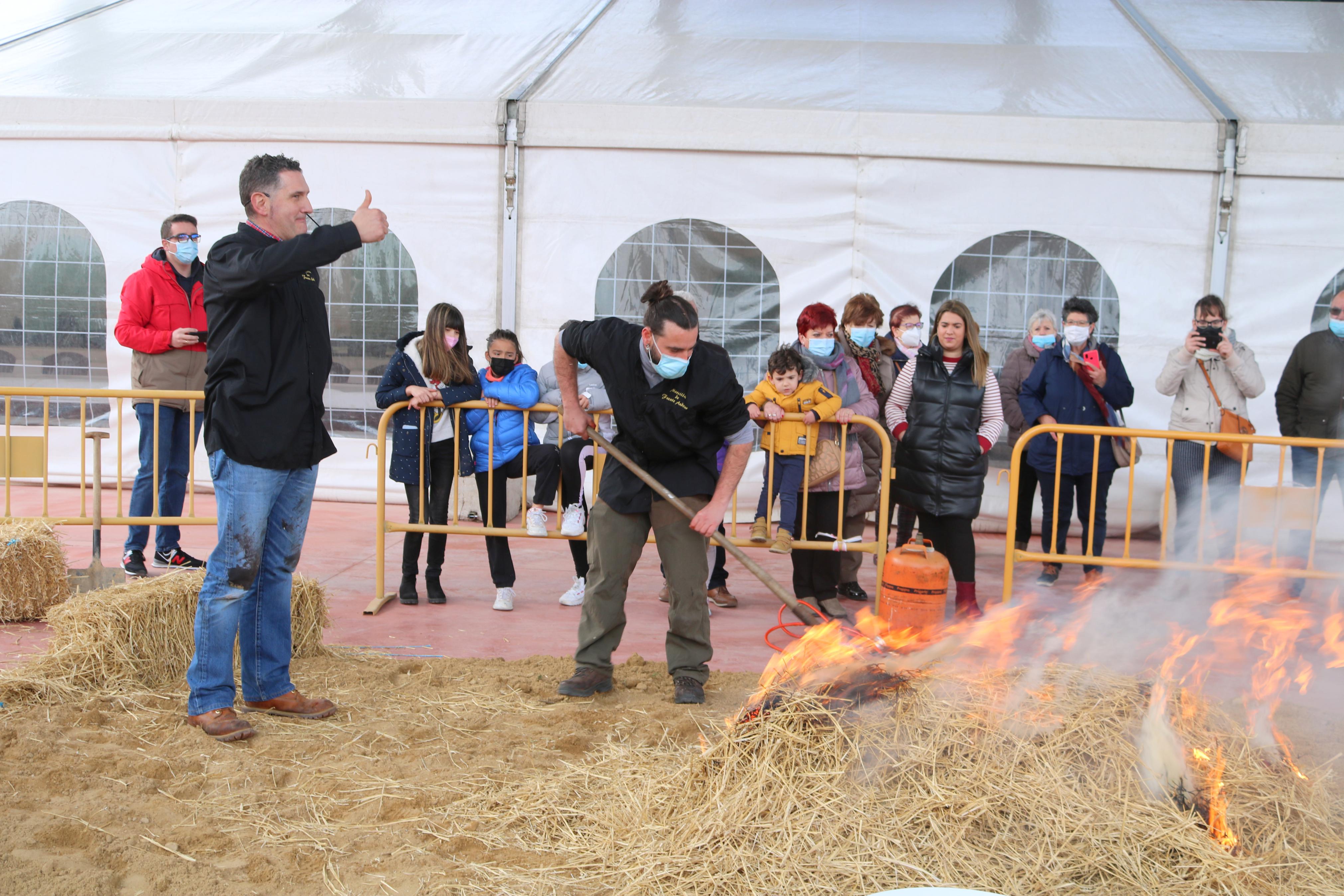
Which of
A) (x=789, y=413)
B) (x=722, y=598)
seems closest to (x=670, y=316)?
(x=789, y=413)

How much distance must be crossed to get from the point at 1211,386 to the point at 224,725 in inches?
255

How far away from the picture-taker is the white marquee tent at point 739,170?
864cm

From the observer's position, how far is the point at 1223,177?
8.55 m

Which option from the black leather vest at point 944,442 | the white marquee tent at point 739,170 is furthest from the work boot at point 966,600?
the white marquee tent at point 739,170

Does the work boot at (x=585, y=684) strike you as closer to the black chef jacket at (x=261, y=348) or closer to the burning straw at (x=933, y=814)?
the burning straw at (x=933, y=814)

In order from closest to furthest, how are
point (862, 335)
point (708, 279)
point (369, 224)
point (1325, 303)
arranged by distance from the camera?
point (369, 224)
point (862, 335)
point (1325, 303)
point (708, 279)

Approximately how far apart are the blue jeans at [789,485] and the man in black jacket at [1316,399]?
11.2 ft

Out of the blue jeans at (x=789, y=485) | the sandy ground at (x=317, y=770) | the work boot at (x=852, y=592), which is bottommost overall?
the sandy ground at (x=317, y=770)

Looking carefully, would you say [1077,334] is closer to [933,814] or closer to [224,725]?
[933,814]

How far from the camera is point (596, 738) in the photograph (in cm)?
445

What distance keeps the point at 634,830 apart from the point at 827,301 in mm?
6185

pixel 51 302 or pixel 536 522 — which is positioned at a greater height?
pixel 51 302

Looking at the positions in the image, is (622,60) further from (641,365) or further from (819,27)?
(641,365)

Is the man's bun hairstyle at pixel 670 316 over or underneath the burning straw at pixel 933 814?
over
